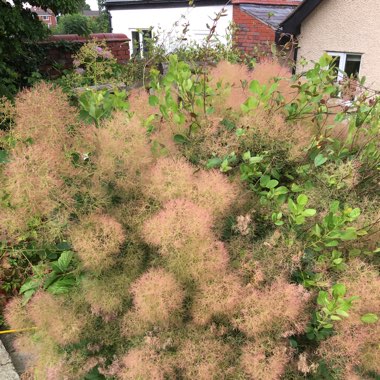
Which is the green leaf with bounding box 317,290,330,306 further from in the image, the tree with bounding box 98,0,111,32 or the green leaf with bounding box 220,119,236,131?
the tree with bounding box 98,0,111,32

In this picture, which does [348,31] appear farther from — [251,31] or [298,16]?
[251,31]

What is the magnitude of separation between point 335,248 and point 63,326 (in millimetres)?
811

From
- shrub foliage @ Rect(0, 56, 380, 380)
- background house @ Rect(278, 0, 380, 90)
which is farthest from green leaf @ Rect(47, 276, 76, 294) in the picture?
background house @ Rect(278, 0, 380, 90)

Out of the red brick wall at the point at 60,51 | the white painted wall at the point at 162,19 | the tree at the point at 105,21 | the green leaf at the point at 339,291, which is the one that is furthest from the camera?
the tree at the point at 105,21

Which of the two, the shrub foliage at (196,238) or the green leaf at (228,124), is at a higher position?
the green leaf at (228,124)

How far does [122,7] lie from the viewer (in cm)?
1206

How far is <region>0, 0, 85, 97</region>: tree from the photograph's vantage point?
5.06 metres

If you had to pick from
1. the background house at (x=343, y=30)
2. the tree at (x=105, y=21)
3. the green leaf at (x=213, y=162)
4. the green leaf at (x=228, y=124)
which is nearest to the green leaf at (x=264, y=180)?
the green leaf at (x=213, y=162)

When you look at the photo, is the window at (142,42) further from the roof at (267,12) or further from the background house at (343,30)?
the roof at (267,12)

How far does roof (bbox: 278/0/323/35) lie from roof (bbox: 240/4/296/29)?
1.20 m

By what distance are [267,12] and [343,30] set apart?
3.10 m

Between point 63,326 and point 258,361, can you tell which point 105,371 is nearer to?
point 63,326

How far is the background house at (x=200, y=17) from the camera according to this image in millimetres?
8039

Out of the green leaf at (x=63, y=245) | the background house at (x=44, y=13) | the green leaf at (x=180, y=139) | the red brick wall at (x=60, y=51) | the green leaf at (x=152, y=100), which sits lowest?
the green leaf at (x=63, y=245)
